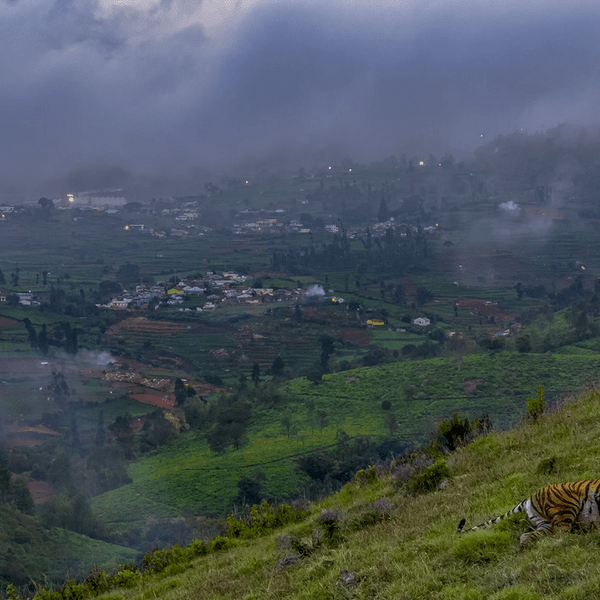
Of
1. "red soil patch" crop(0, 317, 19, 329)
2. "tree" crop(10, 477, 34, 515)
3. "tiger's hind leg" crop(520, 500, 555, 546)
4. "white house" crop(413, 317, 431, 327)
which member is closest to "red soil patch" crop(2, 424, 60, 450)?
"tree" crop(10, 477, 34, 515)

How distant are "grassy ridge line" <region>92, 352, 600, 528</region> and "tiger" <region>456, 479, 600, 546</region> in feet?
224

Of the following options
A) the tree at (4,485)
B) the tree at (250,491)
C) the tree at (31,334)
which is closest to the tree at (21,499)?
the tree at (4,485)

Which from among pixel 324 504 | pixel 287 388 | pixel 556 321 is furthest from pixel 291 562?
pixel 556 321

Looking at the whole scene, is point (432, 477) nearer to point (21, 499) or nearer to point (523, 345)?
point (21, 499)

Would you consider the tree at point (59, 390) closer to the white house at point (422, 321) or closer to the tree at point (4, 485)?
the tree at point (4, 485)

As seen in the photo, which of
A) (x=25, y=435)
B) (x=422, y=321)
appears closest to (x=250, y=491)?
(x=25, y=435)

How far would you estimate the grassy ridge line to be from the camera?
83312 mm

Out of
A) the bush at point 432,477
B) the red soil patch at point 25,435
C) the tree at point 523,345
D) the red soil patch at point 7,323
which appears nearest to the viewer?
the bush at point 432,477

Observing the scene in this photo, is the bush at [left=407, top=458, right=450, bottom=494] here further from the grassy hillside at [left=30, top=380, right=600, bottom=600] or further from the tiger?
the tiger

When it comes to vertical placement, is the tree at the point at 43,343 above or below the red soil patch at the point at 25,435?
above

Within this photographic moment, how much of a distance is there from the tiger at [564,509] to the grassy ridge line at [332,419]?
2685 inches

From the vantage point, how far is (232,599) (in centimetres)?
1078

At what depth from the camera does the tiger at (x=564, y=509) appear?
325 inches

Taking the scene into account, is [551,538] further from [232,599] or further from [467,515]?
[232,599]
